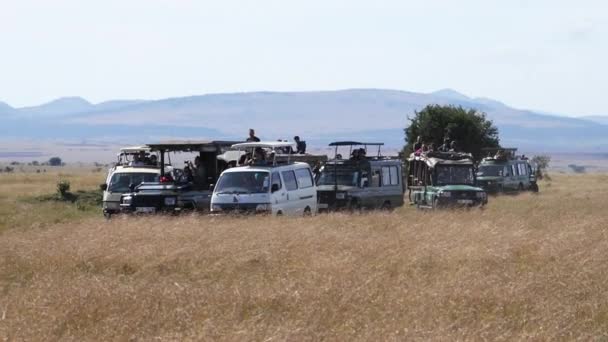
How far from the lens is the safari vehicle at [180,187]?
2645 centimetres

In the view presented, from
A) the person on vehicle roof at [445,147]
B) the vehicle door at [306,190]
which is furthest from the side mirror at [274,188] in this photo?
the person on vehicle roof at [445,147]

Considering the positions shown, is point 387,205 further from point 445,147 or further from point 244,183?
point 445,147

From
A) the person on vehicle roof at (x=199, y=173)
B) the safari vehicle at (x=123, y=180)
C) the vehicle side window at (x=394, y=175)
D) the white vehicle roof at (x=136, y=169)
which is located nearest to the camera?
the person on vehicle roof at (x=199, y=173)

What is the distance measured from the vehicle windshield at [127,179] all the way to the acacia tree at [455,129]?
26347 mm

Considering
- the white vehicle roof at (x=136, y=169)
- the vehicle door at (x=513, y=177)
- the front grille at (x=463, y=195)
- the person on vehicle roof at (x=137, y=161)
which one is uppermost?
the person on vehicle roof at (x=137, y=161)

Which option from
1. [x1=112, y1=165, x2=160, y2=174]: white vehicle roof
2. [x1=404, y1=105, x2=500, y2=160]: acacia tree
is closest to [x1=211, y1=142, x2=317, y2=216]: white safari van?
[x1=112, y1=165, x2=160, y2=174]: white vehicle roof

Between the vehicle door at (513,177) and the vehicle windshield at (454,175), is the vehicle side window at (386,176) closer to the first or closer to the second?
the vehicle windshield at (454,175)

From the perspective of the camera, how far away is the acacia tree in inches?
2207

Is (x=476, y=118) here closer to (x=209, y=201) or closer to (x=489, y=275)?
(x=209, y=201)

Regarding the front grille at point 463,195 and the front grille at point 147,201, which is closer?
the front grille at point 147,201

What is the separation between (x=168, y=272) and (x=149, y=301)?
325cm

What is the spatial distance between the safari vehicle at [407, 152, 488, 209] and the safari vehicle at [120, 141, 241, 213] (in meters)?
6.02

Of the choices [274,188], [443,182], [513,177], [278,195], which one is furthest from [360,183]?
[513,177]

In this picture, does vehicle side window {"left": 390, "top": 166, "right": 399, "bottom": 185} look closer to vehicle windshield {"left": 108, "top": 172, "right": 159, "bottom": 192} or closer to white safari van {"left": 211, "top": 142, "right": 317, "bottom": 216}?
white safari van {"left": 211, "top": 142, "right": 317, "bottom": 216}
